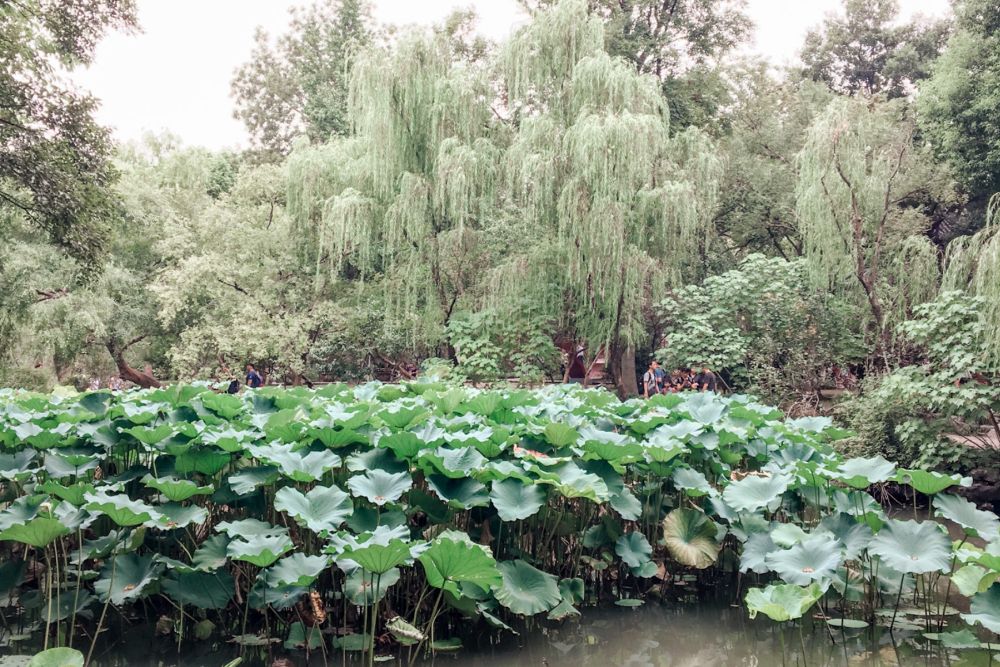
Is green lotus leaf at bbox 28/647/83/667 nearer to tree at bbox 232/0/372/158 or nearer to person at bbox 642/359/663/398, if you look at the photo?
person at bbox 642/359/663/398

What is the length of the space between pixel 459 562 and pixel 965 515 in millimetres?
2287

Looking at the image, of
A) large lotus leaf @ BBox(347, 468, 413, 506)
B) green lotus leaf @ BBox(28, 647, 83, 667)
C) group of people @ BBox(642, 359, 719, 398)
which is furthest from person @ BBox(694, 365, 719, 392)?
green lotus leaf @ BBox(28, 647, 83, 667)

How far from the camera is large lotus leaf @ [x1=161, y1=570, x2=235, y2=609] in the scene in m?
3.11

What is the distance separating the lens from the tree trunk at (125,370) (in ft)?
53.1

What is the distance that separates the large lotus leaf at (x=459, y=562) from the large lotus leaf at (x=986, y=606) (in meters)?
1.67

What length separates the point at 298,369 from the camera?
44.8ft

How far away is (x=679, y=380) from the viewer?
1124 cm

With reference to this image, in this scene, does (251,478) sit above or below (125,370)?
below

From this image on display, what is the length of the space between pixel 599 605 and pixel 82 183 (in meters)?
7.20

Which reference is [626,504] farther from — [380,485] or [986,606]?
[986,606]

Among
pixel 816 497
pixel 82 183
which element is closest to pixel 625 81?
pixel 82 183

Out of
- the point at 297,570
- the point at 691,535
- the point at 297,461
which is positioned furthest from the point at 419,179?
the point at 297,570

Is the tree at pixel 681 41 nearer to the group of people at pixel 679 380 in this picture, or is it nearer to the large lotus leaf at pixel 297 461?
the group of people at pixel 679 380

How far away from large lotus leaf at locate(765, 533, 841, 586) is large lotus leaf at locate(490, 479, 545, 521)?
98 cm
